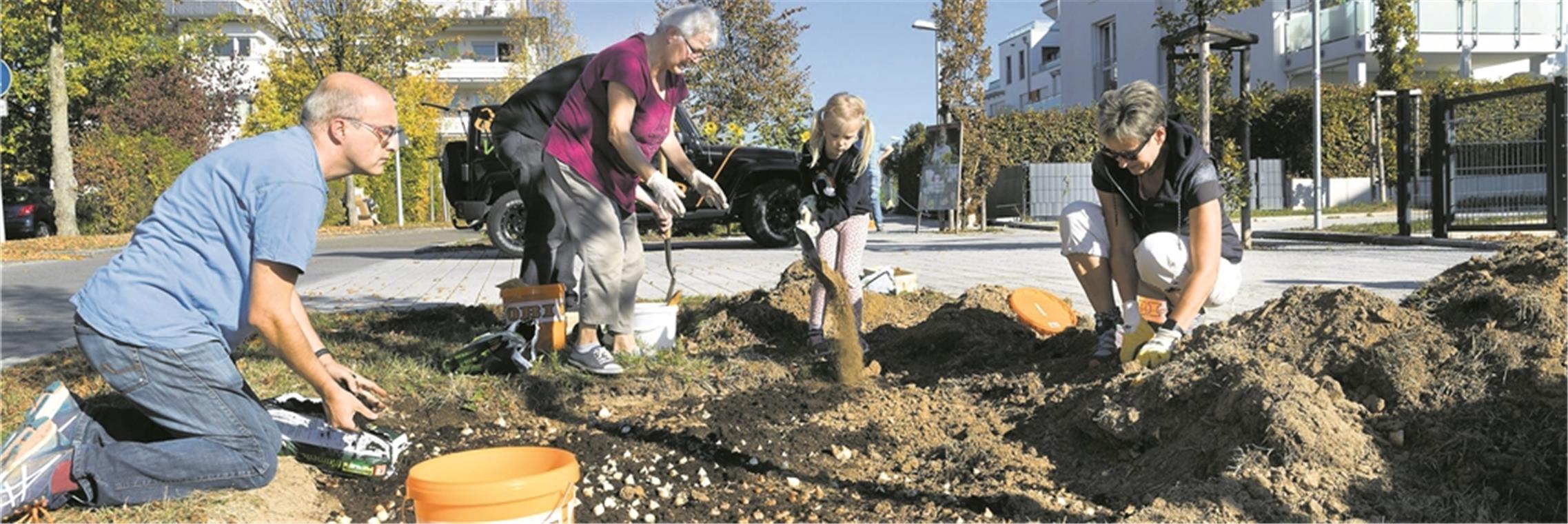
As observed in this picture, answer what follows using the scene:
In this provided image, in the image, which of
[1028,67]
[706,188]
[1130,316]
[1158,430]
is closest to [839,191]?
[706,188]

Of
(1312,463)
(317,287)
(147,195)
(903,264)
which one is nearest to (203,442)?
(1312,463)

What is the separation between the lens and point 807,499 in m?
3.12

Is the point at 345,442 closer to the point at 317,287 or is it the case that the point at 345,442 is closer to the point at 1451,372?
the point at 1451,372

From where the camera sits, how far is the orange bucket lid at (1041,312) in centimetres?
504

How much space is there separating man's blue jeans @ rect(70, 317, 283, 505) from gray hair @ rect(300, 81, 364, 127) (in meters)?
0.64

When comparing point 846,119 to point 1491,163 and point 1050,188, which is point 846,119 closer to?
point 1491,163

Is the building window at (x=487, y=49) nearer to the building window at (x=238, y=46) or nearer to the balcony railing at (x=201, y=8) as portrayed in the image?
the building window at (x=238, y=46)

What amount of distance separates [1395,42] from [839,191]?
21.8m

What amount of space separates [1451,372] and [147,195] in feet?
100

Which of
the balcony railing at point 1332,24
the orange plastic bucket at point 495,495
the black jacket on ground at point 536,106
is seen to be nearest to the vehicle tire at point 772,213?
the black jacket on ground at point 536,106

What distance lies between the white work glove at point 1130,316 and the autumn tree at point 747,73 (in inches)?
721

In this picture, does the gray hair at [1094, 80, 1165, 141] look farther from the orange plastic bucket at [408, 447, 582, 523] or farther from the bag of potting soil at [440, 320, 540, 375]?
the bag of potting soil at [440, 320, 540, 375]

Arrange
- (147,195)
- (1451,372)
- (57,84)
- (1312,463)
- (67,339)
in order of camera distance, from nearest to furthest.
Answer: (1312,463)
(1451,372)
(67,339)
(57,84)
(147,195)

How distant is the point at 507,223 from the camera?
526 inches
